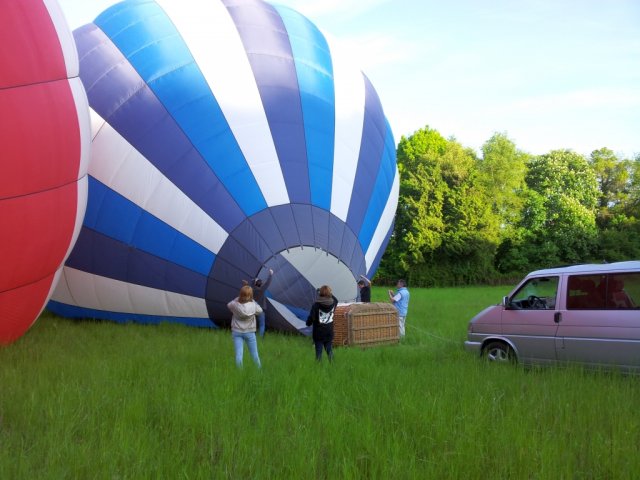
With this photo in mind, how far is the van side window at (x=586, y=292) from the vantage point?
660cm

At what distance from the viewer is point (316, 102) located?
32.3ft

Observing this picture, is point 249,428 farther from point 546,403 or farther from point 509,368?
point 509,368

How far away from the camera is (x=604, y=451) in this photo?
359cm

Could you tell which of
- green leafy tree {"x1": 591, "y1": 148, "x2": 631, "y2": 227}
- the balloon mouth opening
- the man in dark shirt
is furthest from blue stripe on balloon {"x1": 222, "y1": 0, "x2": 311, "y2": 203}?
green leafy tree {"x1": 591, "y1": 148, "x2": 631, "y2": 227}

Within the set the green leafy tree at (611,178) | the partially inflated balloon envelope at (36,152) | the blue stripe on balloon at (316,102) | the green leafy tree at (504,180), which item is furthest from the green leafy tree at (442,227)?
the partially inflated balloon envelope at (36,152)

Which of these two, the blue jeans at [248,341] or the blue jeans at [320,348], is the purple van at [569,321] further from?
the blue jeans at [248,341]

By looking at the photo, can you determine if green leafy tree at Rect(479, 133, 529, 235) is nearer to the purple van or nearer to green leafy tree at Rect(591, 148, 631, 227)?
green leafy tree at Rect(591, 148, 631, 227)

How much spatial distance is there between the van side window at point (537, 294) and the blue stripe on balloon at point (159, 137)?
159 inches

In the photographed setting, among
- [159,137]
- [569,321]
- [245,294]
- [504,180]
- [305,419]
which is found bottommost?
[305,419]

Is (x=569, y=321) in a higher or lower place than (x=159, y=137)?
lower

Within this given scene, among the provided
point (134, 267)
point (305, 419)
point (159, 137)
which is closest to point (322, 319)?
point (305, 419)

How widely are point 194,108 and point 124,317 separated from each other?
11.3 feet

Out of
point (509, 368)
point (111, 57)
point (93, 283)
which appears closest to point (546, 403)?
point (509, 368)

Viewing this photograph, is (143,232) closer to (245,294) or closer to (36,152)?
(245,294)
